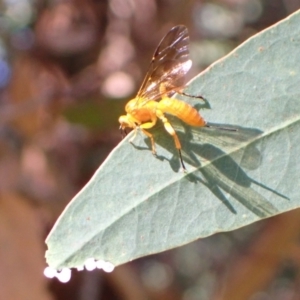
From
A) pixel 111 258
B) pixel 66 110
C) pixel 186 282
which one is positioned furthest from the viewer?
pixel 186 282

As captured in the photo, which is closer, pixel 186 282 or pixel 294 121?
pixel 294 121

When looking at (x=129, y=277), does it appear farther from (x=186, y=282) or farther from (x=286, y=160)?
(x=286, y=160)

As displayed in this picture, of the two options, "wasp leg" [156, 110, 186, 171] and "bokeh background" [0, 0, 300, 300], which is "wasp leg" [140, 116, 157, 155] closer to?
"wasp leg" [156, 110, 186, 171]

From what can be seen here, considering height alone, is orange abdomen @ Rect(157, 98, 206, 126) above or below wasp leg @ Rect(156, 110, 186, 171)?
above

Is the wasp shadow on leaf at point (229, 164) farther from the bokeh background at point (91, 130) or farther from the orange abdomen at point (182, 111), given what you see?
the bokeh background at point (91, 130)

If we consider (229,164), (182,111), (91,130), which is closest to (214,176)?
(229,164)

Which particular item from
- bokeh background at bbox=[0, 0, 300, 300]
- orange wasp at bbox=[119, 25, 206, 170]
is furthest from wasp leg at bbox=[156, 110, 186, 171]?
bokeh background at bbox=[0, 0, 300, 300]

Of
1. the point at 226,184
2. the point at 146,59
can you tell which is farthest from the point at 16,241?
the point at 226,184
